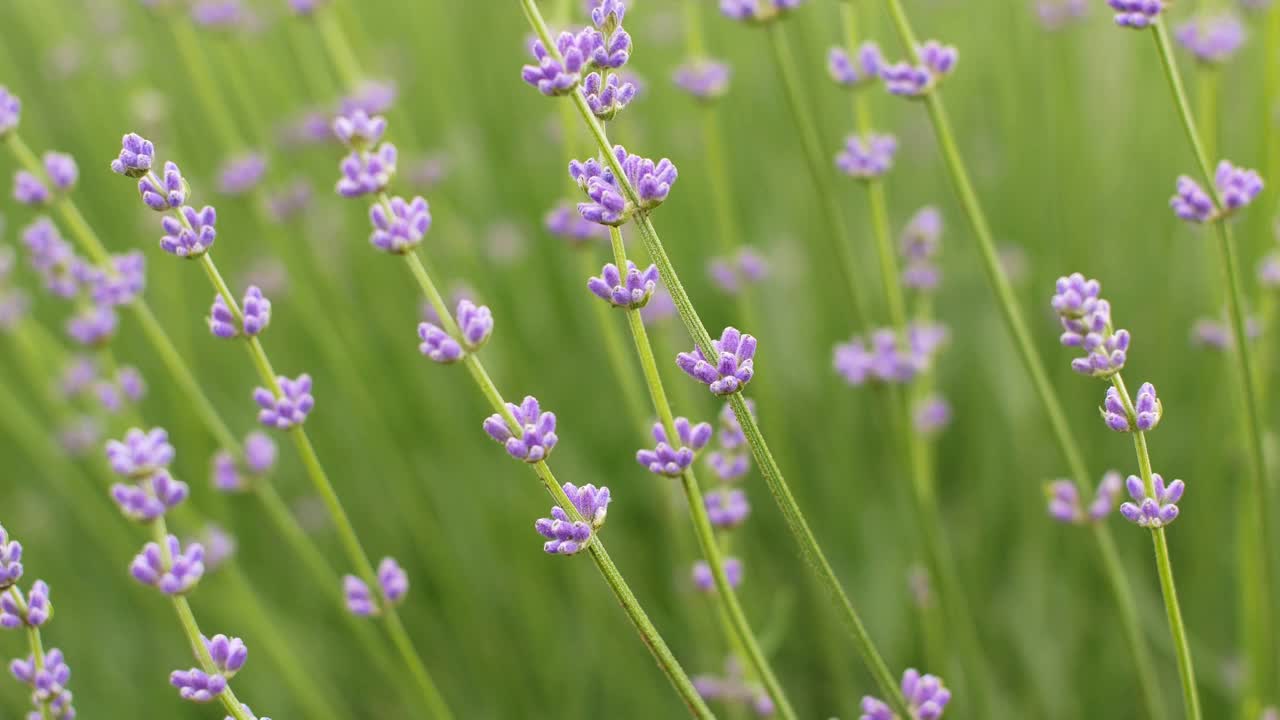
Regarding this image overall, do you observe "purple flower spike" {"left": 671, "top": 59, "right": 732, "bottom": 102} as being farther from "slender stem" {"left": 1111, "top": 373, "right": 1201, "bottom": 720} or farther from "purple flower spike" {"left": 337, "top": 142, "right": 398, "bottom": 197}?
"slender stem" {"left": 1111, "top": 373, "right": 1201, "bottom": 720}

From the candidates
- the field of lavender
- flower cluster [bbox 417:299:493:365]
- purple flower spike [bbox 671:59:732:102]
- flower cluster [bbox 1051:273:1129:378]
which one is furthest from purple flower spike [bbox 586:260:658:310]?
purple flower spike [bbox 671:59:732:102]

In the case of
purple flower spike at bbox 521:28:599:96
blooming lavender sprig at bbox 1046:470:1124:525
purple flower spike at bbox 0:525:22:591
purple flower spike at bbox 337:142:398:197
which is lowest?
blooming lavender sprig at bbox 1046:470:1124:525

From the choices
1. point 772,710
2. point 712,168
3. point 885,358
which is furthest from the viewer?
point 712,168

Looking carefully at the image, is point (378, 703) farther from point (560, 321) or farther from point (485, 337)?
point (485, 337)

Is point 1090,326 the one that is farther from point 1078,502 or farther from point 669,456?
point 1078,502

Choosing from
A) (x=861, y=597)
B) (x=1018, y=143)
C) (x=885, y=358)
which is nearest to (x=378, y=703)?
(x=861, y=597)

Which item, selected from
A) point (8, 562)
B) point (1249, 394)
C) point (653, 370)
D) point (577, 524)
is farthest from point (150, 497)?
point (1249, 394)
